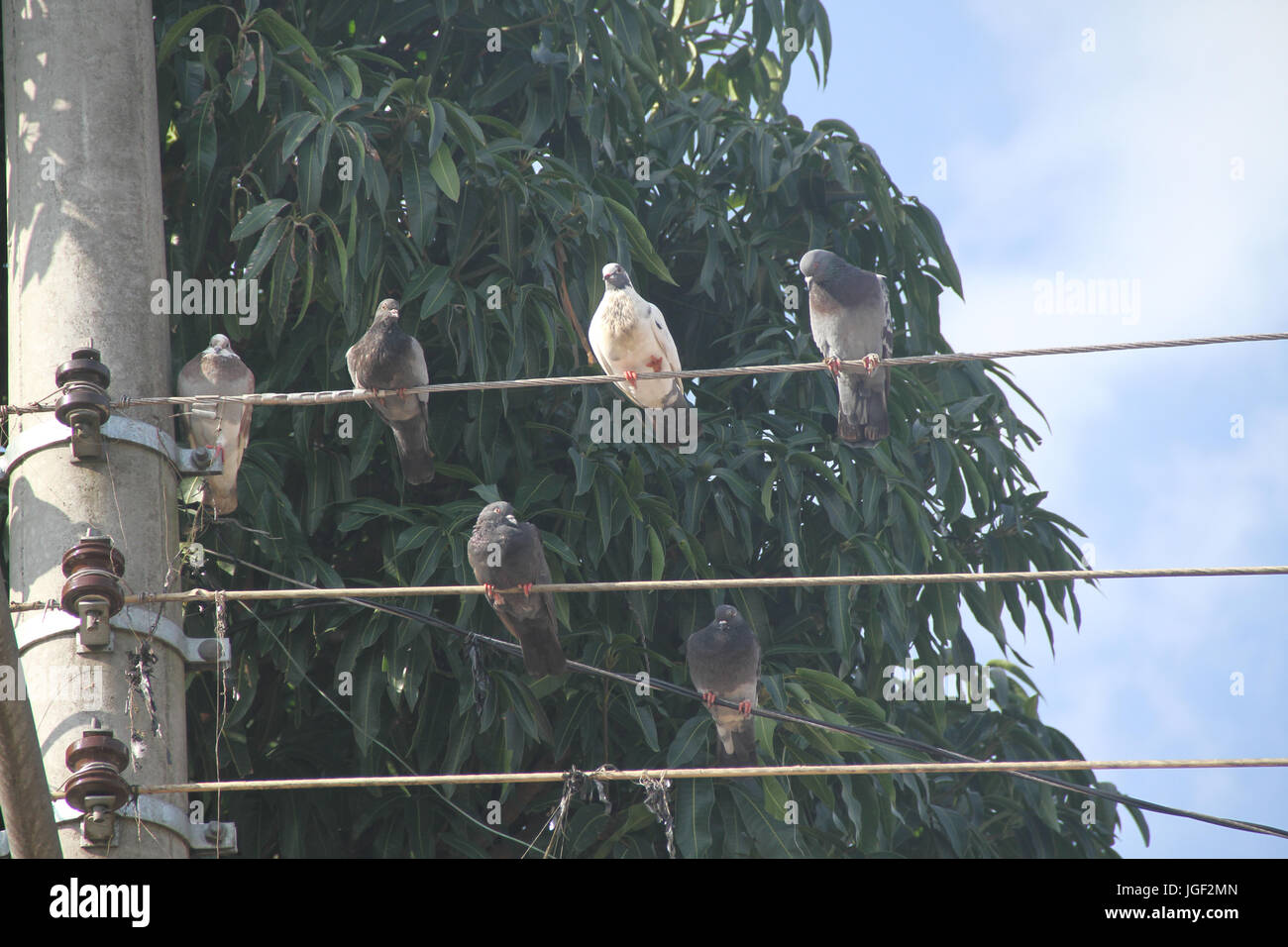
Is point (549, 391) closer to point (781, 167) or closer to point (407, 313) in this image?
point (407, 313)

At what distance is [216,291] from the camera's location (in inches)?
233

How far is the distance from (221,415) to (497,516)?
1.21 meters

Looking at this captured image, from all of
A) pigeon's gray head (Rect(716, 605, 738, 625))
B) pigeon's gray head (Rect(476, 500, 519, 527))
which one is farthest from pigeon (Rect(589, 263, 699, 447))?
pigeon's gray head (Rect(476, 500, 519, 527))

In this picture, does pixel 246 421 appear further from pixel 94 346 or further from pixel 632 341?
pixel 632 341

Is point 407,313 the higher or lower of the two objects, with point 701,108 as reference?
lower

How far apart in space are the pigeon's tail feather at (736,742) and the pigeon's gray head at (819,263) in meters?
2.16

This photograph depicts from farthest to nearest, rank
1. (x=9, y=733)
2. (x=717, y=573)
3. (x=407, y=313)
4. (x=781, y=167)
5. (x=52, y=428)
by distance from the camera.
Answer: (x=781, y=167) → (x=717, y=573) → (x=407, y=313) → (x=52, y=428) → (x=9, y=733)

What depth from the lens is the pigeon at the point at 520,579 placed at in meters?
5.35

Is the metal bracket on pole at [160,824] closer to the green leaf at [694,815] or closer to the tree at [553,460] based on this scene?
the tree at [553,460]

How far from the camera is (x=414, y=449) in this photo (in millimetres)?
5910

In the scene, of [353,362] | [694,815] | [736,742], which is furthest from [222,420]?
[736,742]
